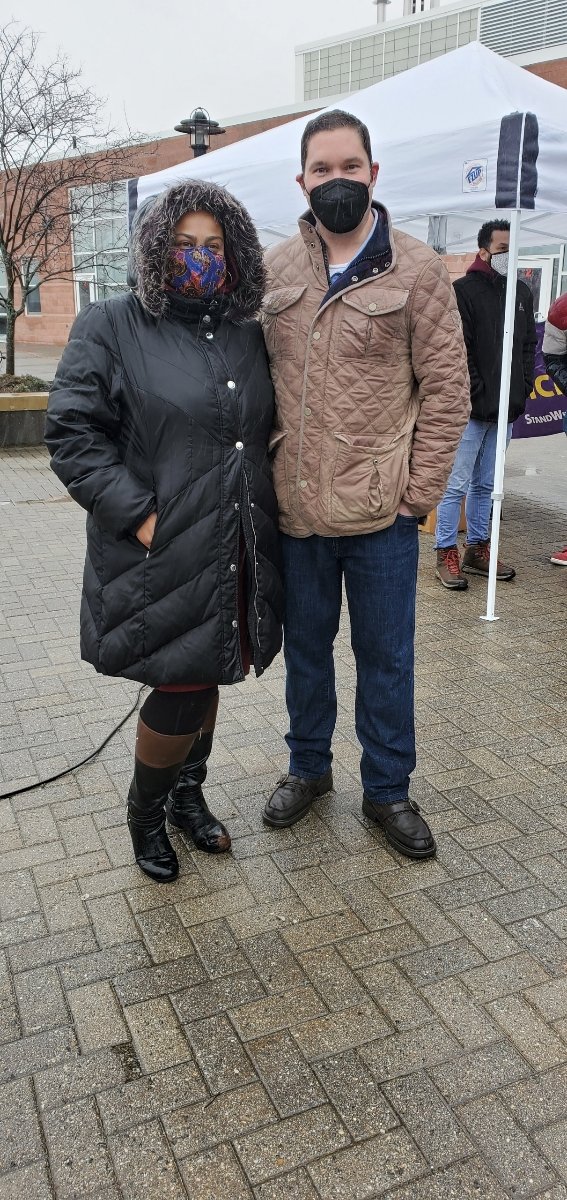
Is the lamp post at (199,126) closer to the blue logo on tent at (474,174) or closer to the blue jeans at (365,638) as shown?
the blue logo on tent at (474,174)

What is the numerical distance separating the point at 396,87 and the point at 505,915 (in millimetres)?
5079

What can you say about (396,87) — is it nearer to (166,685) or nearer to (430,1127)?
(166,685)

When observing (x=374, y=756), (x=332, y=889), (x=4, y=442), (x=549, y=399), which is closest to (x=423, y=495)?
(x=374, y=756)

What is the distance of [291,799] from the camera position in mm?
3148

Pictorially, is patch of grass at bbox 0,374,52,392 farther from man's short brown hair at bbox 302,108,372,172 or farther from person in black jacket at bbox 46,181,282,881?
person in black jacket at bbox 46,181,282,881

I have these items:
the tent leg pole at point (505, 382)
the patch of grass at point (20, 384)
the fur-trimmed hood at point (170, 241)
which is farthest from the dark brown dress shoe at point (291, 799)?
the patch of grass at point (20, 384)

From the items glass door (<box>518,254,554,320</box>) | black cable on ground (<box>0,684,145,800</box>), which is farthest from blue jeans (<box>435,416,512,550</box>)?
glass door (<box>518,254,554,320</box>)

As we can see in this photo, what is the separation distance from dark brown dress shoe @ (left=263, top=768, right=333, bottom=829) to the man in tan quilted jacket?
41 centimetres

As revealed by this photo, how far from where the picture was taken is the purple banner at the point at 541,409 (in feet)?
24.2

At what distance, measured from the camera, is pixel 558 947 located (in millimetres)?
2531

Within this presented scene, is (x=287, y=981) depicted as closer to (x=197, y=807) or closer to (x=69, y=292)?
(x=197, y=807)

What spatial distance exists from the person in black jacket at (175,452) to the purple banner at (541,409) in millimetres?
5253

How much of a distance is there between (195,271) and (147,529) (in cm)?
66

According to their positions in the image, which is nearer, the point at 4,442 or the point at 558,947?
the point at 558,947
